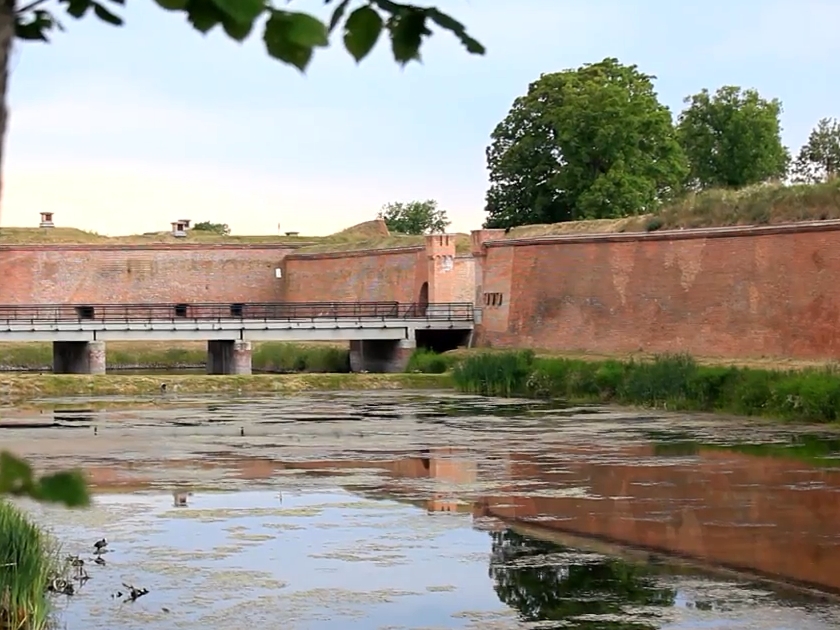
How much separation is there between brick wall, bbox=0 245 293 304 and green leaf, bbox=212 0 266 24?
46410 mm

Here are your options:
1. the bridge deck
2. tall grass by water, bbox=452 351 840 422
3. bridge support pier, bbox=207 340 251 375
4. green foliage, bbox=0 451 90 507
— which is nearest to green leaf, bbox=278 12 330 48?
green foliage, bbox=0 451 90 507

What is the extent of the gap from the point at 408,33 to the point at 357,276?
147 ft

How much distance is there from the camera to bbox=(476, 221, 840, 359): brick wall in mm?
26594

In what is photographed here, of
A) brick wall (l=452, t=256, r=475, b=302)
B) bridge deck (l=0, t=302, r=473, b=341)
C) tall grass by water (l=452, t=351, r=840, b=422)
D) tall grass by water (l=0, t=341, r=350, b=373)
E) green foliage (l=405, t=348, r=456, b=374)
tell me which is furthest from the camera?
brick wall (l=452, t=256, r=475, b=302)

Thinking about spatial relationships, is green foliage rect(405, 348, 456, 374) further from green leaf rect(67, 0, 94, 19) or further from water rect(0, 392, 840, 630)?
green leaf rect(67, 0, 94, 19)

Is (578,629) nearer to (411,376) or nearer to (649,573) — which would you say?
(649,573)

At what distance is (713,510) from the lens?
12570 mm

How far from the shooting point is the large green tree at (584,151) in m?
44.0

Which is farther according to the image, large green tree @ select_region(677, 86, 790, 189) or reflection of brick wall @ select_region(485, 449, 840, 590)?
large green tree @ select_region(677, 86, 790, 189)

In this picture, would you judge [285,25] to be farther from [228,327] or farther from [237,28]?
[228,327]

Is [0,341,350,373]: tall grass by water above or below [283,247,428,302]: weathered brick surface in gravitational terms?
below

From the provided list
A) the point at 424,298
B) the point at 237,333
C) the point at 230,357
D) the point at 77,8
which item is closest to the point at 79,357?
the point at 230,357

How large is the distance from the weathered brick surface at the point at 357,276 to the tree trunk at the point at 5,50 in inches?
1627

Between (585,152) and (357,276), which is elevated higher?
(585,152)
